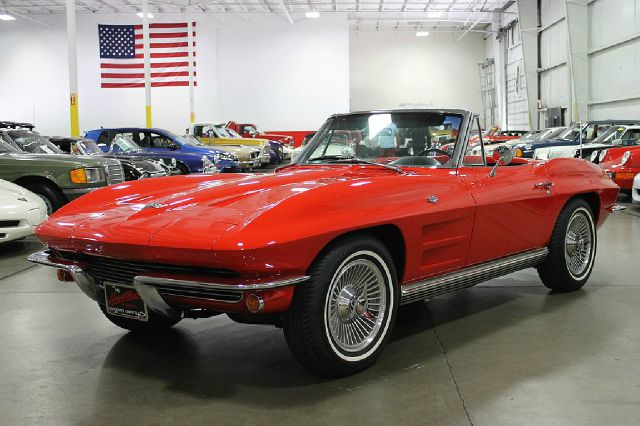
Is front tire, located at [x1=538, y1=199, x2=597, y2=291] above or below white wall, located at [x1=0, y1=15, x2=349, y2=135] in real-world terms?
below

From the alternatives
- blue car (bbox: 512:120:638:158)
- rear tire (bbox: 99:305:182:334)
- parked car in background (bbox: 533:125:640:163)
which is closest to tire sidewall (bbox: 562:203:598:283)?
rear tire (bbox: 99:305:182:334)

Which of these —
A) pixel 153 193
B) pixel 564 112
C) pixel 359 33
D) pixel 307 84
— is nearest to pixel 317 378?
pixel 153 193

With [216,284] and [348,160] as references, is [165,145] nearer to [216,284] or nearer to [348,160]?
[348,160]

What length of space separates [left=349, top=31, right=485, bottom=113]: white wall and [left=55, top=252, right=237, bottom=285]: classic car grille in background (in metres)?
35.8

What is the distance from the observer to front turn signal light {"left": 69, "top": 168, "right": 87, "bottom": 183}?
27.9 ft

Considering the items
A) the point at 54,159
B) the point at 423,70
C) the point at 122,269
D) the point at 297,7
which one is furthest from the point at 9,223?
the point at 423,70

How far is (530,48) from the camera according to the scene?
28141 millimetres

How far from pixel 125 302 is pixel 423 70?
3709 cm

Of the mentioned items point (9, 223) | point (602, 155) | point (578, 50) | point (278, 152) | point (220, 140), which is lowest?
point (9, 223)

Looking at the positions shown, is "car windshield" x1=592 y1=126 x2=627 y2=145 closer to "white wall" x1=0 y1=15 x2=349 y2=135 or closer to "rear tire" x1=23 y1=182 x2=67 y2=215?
"rear tire" x1=23 y1=182 x2=67 y2=215

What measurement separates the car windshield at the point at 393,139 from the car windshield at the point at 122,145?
10.5 metres

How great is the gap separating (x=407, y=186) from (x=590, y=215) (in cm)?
218

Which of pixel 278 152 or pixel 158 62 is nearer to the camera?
pixel 278 152

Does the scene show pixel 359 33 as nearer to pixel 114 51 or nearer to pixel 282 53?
pixel 282 53
